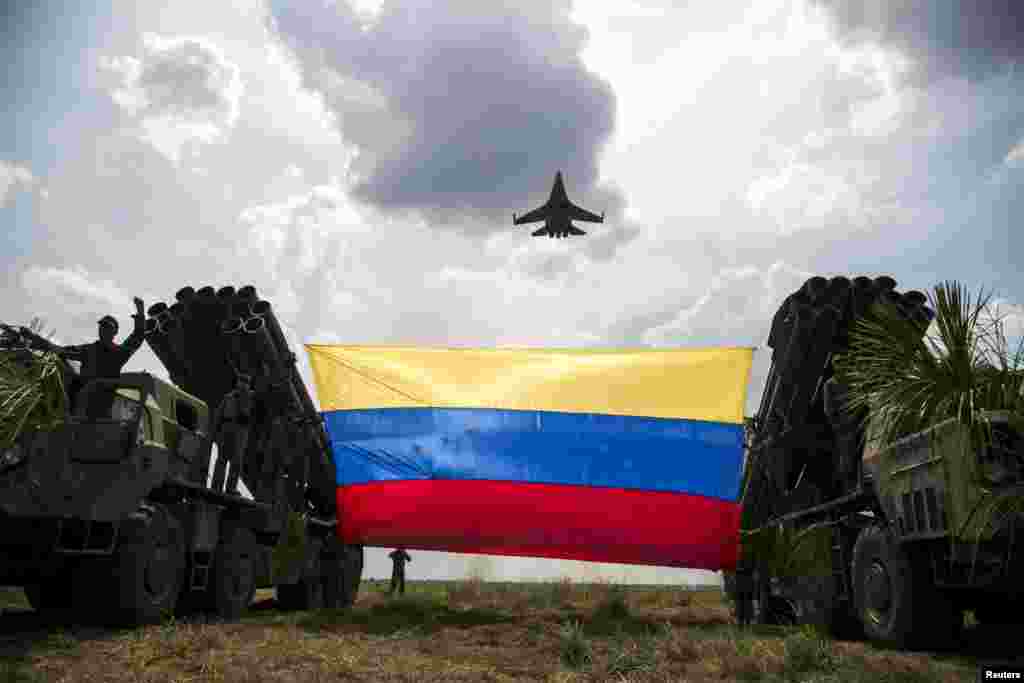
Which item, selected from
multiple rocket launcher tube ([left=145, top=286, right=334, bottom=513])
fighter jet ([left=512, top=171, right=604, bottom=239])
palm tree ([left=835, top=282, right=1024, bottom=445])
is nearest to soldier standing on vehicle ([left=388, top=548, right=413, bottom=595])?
multiple rocket launcher tube ([left=145, top=286, right=334, bottom=513])

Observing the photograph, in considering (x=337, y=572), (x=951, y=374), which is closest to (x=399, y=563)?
(x=337, y=572)

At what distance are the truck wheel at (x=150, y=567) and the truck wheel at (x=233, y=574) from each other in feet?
4.42

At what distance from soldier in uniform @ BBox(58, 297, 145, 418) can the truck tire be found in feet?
28.9

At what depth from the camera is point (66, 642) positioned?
8.43 metres

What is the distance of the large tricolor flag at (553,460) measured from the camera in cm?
1269

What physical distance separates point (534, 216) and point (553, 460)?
32552 mm

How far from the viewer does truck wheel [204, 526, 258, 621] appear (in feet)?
40.0

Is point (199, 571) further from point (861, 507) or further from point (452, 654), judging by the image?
point (861, 507)

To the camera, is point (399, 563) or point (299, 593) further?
point (399, 563)

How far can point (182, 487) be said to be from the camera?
11203mm

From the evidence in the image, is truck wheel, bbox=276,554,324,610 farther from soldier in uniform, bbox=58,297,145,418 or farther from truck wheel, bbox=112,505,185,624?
soldier in uniform, bbox=58,297,145,418

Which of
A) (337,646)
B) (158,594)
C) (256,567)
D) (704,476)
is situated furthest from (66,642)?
(704,476)

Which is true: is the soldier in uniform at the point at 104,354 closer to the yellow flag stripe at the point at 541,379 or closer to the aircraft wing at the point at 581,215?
the yellow flag stripe at the point at 541,379

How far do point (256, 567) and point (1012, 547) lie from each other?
1031cm
